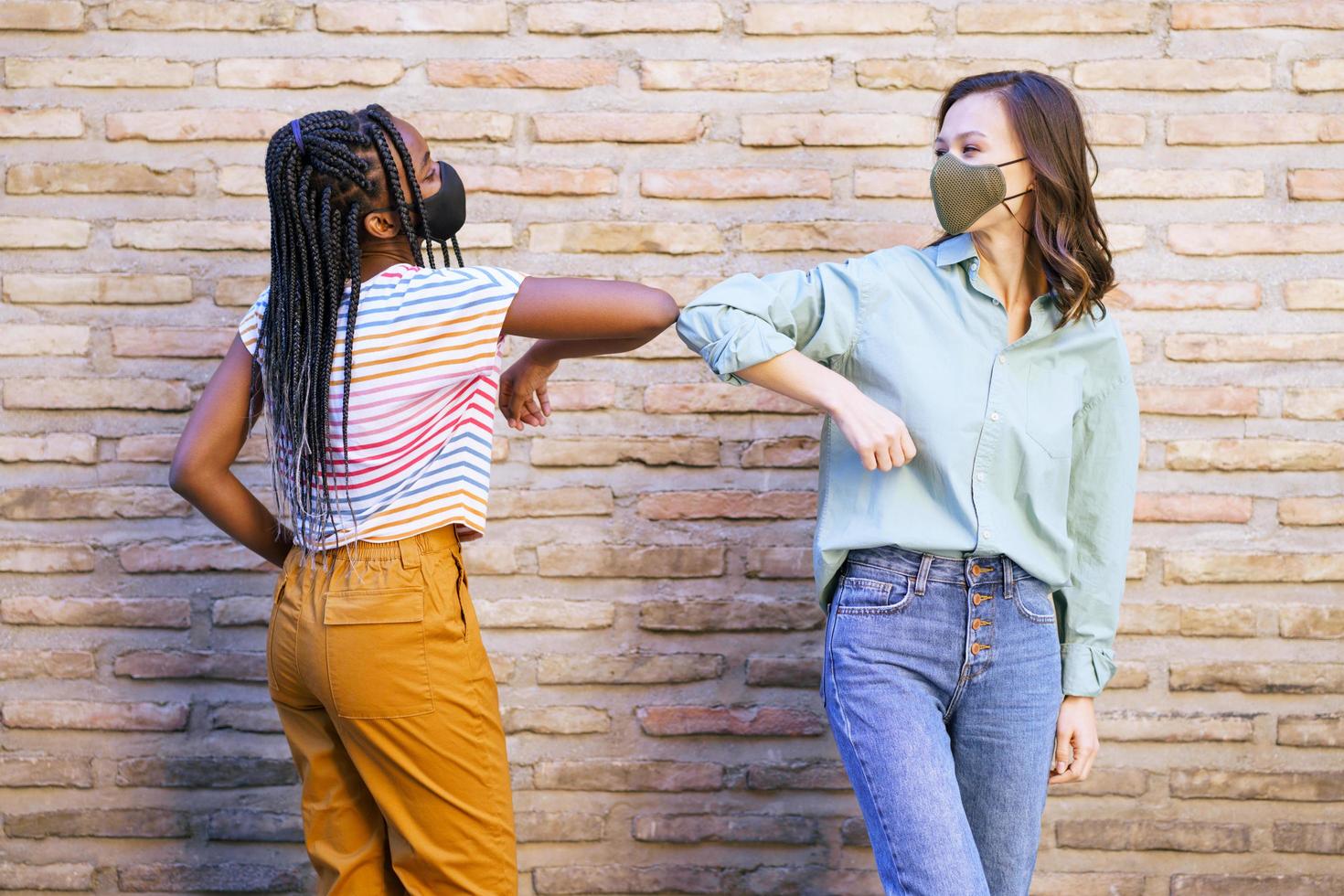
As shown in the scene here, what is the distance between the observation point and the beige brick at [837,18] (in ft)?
9.20

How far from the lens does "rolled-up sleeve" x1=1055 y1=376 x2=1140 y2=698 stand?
2068mm

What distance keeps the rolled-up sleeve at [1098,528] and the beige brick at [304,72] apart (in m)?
1.84

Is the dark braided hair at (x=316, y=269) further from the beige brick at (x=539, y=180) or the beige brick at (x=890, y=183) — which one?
the beige brick at (x=890, y=183)

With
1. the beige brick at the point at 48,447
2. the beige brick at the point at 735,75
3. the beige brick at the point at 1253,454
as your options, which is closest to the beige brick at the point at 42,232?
the beige brick at the point at 48,447

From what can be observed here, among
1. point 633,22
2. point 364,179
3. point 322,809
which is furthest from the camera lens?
point 633,22

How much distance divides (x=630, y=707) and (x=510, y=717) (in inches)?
12.0

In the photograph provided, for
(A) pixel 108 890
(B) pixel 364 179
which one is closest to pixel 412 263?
(B) pixel 364 179

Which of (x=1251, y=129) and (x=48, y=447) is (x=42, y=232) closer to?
(x=48, y=447)

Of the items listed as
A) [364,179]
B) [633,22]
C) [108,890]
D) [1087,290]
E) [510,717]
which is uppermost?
[633,22]

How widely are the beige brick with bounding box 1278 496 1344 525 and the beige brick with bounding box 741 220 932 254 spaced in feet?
3.72

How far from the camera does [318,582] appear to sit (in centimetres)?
192

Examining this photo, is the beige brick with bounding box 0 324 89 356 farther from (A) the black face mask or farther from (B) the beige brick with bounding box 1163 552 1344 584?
(B) the beige brick with bounding box 1163 552 1344 584

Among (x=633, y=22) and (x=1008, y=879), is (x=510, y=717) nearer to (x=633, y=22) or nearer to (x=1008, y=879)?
(x=1008, y=879)

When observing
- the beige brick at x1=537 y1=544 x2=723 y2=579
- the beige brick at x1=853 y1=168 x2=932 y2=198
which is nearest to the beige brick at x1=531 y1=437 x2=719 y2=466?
the beige brick at x1=537 y1=544 x2=723 y2=579
